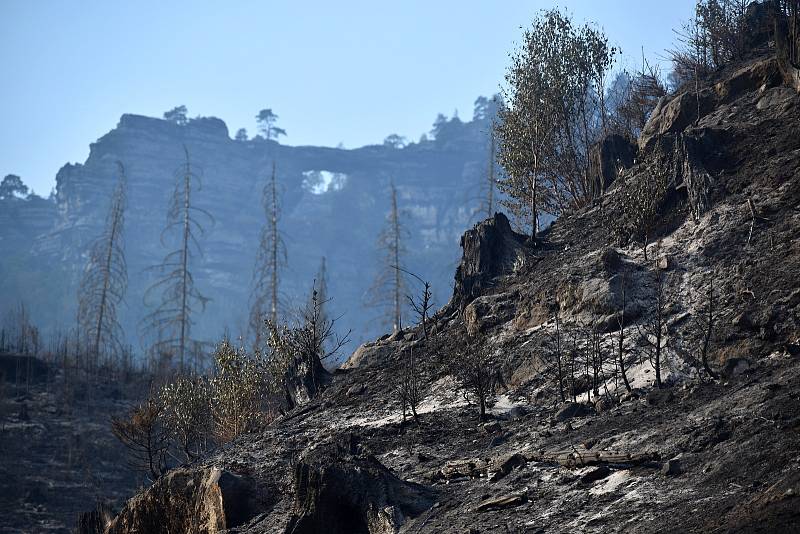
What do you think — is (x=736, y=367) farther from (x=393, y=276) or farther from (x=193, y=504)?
(x=393, y=276)

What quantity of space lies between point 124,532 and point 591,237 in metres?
13.6

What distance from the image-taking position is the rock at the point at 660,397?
1556 centimetres

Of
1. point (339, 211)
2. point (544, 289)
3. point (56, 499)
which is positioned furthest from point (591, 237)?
point (339, 211)

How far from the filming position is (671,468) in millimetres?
12352

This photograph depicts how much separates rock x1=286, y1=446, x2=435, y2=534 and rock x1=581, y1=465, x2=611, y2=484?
2642 mm

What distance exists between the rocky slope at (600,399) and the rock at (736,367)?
3 cm

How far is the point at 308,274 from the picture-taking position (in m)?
159

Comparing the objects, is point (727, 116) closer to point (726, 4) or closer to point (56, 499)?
point (726, 4)

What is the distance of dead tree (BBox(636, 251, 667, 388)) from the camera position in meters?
17.0

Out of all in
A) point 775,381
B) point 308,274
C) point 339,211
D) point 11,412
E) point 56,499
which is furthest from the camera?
point 339,211

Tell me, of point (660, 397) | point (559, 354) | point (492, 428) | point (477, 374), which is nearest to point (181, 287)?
point (477, 374)

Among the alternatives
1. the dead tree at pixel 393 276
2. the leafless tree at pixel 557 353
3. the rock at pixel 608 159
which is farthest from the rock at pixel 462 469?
the dead tree at pixel 393 276

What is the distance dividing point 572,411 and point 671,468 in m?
4.75

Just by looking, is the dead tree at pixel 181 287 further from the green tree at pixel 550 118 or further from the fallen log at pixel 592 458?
the fallen log at pixel 592 458
